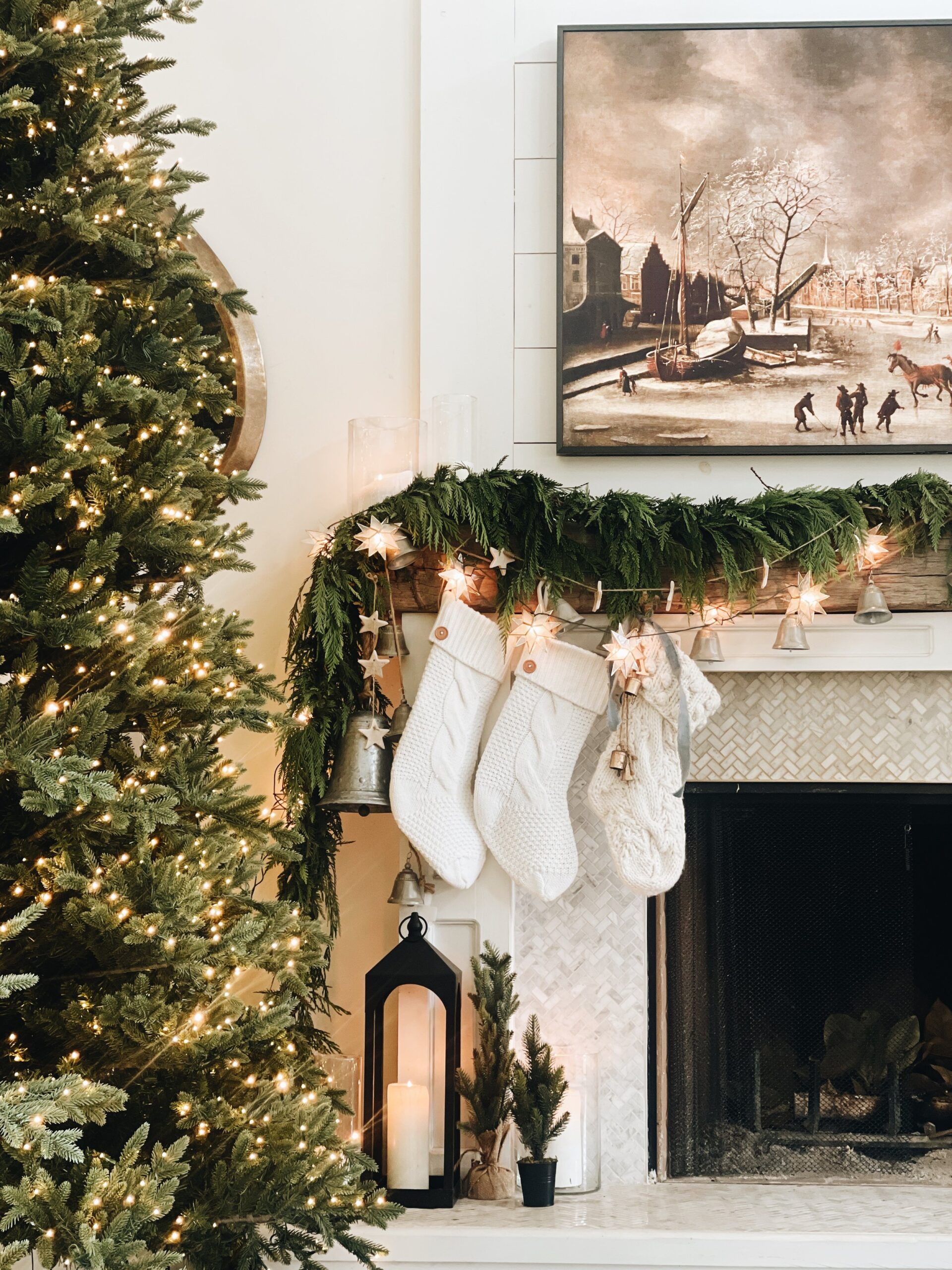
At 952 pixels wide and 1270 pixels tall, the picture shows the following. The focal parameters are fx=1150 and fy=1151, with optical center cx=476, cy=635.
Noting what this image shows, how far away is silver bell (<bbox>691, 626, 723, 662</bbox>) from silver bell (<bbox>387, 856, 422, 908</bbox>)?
0.67 metres

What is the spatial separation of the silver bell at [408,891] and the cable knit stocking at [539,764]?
154mm

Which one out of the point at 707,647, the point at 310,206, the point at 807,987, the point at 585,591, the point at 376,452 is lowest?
the point at 807,987

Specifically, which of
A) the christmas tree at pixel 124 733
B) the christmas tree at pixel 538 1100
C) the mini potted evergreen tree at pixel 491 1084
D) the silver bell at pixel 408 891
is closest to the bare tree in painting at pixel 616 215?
the christmas tree at pixel 124 733

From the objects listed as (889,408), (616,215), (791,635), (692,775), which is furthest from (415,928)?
(616,215)

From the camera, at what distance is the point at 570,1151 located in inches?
83.3

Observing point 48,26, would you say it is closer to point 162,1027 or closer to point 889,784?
point 162,1027

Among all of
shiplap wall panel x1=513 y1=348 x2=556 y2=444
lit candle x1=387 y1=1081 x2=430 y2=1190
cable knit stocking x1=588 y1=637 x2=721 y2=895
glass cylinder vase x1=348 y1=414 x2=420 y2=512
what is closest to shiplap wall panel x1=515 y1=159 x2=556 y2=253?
shiplap wall panel x1=513 y1=348 x2=556 y2=444

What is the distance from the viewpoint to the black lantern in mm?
2035

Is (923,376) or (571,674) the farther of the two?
(923,376)

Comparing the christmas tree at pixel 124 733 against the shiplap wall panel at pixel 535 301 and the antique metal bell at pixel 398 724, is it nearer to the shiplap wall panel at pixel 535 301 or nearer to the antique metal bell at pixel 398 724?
the antique metal bell at pixel 398 724

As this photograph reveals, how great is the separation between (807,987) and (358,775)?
1011 millimetres

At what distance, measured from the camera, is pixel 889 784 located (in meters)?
2.35

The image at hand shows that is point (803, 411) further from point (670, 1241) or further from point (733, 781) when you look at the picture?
point (670, 1241)

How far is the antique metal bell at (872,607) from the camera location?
2.12m
